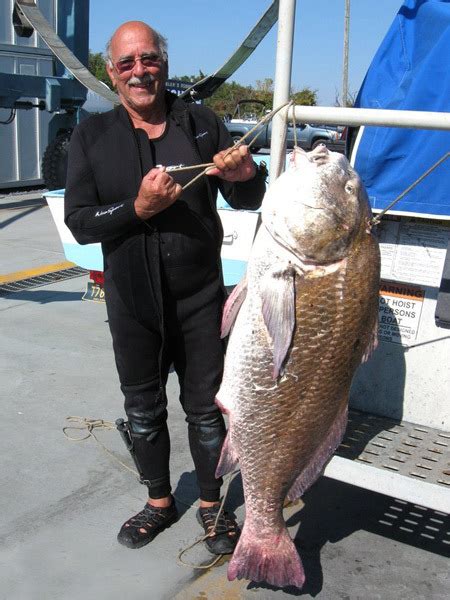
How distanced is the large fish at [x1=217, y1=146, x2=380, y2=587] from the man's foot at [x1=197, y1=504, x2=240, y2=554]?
2.07 ft

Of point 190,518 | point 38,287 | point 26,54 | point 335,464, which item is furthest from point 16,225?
point 335,464

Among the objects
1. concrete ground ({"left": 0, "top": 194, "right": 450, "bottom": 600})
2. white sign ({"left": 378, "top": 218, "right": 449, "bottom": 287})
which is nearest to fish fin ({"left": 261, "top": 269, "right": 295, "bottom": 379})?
concrete ground ({"left": 0, "top": 194, "right": 450, "bottom": 600})

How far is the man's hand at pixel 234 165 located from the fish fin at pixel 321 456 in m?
1.01

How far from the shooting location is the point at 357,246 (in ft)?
7.89

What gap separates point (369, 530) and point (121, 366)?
1.47 m

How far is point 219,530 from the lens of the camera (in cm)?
339

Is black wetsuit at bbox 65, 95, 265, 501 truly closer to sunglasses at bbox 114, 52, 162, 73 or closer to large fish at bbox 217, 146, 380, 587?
sunglasses at bbox 114, 52, 162, 73

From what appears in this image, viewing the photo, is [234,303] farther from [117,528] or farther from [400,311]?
[117,528]

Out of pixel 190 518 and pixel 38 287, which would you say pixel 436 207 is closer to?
pixel 190 518

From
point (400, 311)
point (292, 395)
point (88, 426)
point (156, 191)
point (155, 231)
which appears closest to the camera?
point (292, 395)

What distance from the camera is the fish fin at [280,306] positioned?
2371mm

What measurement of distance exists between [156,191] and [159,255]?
462 mm

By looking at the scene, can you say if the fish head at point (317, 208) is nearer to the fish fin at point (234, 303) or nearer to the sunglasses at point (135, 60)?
the fish fin at point (234, 303)

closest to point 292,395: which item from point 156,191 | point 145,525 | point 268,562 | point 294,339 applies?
point 294,339
